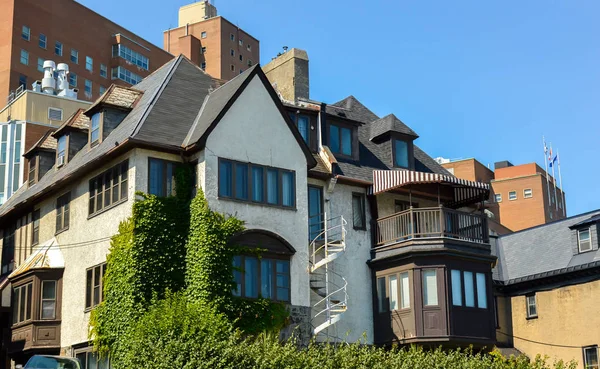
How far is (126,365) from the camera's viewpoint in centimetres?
3005

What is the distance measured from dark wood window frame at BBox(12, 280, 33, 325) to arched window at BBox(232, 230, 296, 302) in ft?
30.8

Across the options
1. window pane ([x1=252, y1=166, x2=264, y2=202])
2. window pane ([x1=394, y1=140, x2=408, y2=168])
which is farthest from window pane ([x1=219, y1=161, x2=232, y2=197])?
window pane ([x1=394, y1=140, x2=408, y2=168])

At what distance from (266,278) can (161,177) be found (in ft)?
17.4

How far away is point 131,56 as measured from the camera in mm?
105500

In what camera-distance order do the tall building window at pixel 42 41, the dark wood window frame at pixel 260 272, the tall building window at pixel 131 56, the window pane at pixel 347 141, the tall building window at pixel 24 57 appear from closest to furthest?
the dark wood window frame at pixel 260 272 → the window pane at pixel 347 141 → the tall building window at pixel 24 57 → the tall building window at pixel 42 41 → the tall building window at pixel 131 56

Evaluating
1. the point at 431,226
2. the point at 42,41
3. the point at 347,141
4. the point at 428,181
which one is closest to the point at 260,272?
the point at 431,226

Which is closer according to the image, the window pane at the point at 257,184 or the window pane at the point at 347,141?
the window pane at the point at 257,184

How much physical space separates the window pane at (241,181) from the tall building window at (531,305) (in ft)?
57.6

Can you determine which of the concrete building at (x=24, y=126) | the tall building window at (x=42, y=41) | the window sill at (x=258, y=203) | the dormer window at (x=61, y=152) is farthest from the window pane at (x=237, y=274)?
the tall building window at (x=42, y=41)

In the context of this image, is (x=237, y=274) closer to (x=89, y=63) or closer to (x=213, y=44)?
(x=89, y=63)

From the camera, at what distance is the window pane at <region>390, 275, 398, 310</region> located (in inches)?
1464

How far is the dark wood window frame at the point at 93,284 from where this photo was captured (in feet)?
110

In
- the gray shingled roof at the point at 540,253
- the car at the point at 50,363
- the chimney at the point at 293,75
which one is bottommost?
the car at the point at 50,363

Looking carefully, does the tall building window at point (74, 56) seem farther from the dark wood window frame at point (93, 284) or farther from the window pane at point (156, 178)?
the window pane at point (156, 178)
